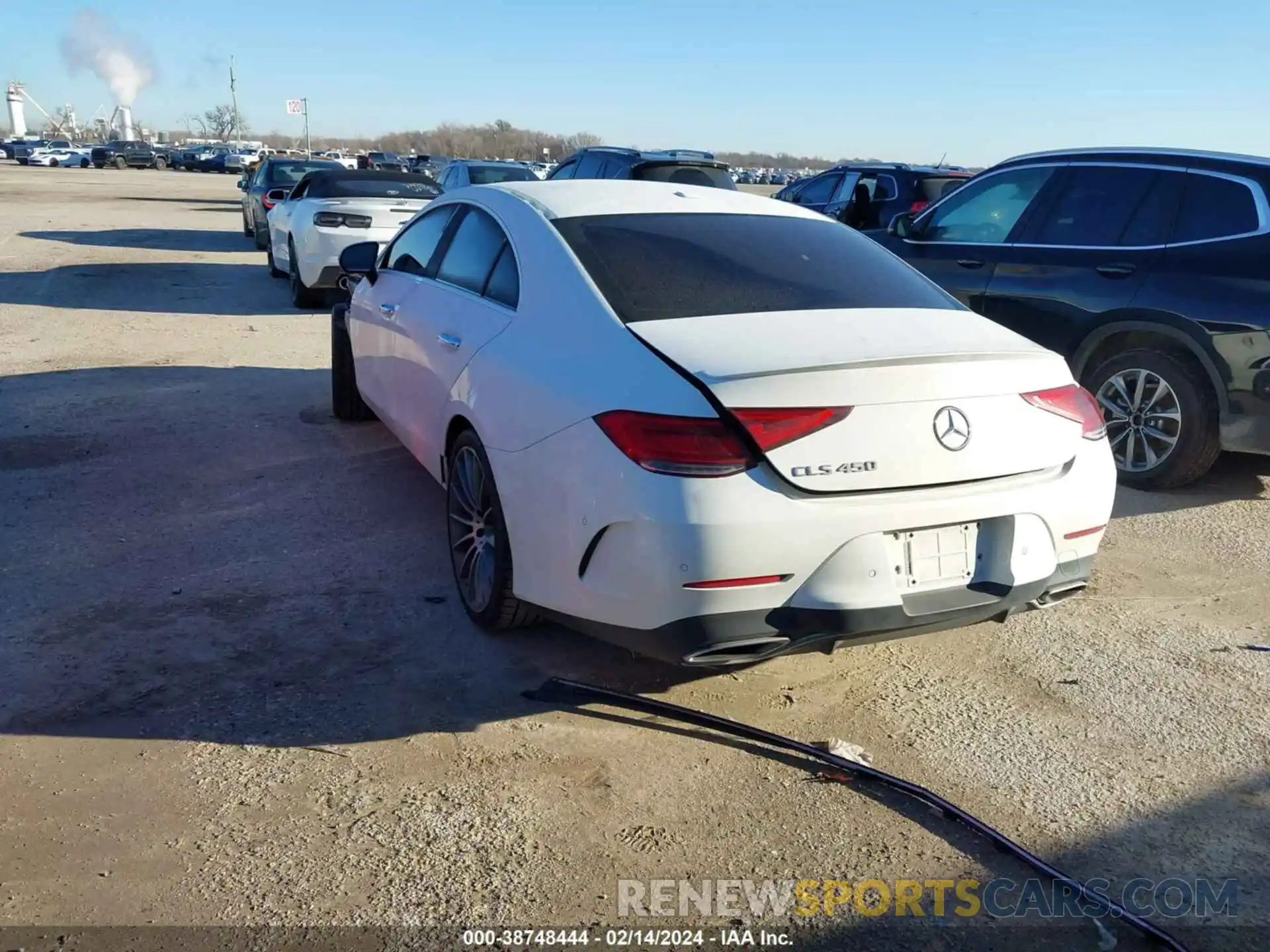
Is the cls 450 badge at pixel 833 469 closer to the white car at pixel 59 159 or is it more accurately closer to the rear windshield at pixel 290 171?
the rear windshield at pixel 290 171

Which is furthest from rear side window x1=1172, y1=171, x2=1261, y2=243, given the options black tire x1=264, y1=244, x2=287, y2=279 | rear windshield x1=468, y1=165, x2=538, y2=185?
black tire x1=264, y1=244, x2=287, y2=279

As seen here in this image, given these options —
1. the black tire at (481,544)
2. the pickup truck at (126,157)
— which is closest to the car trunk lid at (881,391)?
the black tire at (481,544)

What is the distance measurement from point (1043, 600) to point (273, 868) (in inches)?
95.9

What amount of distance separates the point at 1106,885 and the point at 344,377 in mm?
5526

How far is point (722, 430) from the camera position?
9.87 ft

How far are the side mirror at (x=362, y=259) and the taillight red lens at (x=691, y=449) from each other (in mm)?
3418

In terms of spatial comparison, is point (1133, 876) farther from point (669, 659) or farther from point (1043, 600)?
point (669, 659)

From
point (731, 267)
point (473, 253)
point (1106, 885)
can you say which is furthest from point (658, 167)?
point (1106, 885)

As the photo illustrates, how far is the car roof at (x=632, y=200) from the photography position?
4273mm

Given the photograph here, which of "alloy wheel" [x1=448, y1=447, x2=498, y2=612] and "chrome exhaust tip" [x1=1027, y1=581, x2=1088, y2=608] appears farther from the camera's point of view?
"alloy wheel" [x1=448, y1=447, x2=498, y2=612]

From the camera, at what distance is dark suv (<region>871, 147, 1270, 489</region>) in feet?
18.5

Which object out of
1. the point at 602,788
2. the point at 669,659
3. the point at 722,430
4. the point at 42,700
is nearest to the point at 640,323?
the point at 722,430

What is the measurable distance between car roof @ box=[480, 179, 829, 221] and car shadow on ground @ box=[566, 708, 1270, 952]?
2280 millimetres

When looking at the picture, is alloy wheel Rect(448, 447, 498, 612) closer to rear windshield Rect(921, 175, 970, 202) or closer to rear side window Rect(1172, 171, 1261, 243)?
rear side window Rect(1172, 171, 1261, 243)
